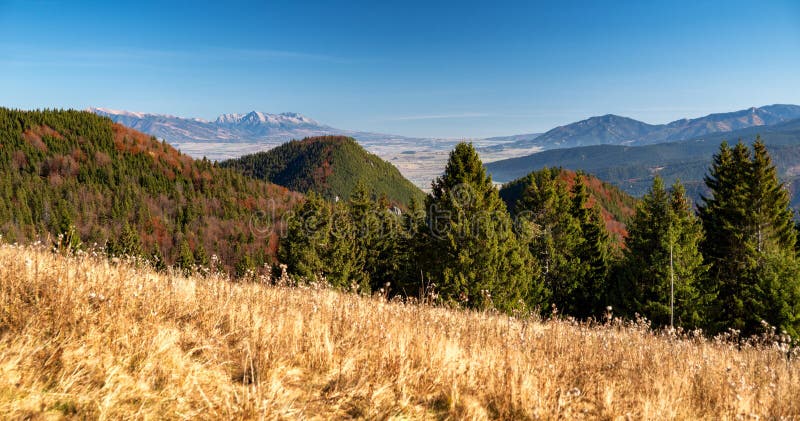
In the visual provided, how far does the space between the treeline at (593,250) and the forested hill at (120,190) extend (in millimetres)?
83785

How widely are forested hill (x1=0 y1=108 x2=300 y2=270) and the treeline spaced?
83.8m

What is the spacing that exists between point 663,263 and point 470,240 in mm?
11201

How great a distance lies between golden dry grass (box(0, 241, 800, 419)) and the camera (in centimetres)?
261

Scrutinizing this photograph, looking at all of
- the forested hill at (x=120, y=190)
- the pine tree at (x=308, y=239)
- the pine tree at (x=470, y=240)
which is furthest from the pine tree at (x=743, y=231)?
the forested hill at (x=120, y=190)

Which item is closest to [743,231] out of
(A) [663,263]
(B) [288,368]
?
(A) [663,263]

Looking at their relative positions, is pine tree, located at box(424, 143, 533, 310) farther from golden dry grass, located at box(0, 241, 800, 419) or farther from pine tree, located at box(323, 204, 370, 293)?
golden dry grass, located at box(0, 241, 800, 419)

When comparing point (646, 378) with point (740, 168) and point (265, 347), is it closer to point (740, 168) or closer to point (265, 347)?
point (265, 347)

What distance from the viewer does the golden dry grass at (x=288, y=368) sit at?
2.61 m

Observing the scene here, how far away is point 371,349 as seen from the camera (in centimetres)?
387

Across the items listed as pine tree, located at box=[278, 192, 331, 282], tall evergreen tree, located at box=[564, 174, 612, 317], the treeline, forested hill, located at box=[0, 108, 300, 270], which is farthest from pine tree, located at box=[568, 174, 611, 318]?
forested hill, located at box=[0, 108, 300, 270]

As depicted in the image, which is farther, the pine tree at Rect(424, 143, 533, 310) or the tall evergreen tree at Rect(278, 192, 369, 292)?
the tall evergreen tree at Rect(278, 192, 369, 292)

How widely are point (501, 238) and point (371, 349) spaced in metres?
19.5

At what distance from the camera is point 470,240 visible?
70.8ft

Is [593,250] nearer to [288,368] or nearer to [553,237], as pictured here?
[553,237]
